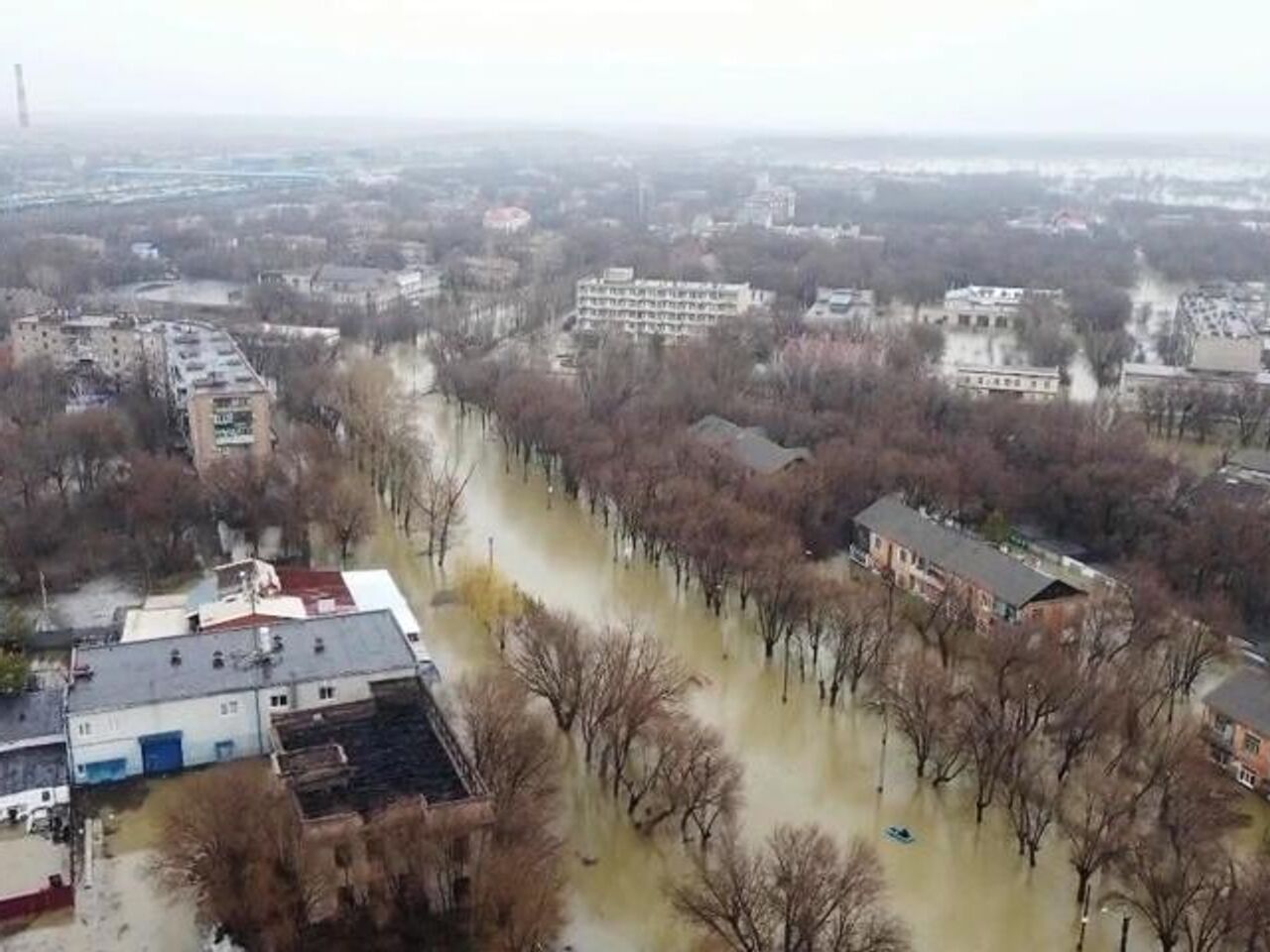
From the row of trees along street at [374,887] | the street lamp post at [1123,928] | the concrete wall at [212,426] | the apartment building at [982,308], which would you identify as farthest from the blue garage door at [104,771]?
the apartment building at [982,308]

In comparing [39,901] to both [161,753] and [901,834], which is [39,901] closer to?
[161,753]

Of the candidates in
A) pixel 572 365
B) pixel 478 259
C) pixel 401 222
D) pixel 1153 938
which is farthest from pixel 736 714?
pixel 401 222

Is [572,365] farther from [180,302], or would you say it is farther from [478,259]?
[478,259]

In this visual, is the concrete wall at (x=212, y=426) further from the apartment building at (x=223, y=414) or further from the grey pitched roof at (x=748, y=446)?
the grey pitched roof at (x=748, y=446)

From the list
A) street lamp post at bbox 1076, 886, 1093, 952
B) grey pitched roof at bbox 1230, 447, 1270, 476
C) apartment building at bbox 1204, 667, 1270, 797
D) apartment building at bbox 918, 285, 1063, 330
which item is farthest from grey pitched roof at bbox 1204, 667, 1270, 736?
apartment building at bbox 918, 285, 1063, 330

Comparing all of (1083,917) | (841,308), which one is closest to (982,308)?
(841,308)

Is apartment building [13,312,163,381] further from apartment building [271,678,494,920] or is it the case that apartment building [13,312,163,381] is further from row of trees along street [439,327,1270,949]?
apartment building [271,678,494,920]
